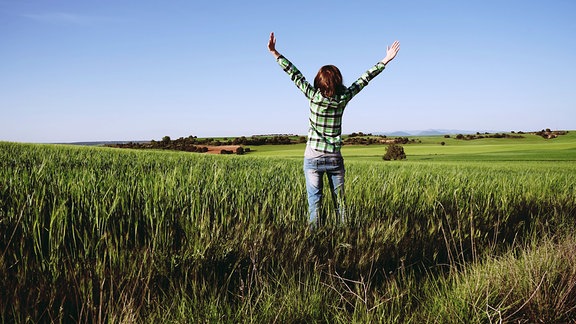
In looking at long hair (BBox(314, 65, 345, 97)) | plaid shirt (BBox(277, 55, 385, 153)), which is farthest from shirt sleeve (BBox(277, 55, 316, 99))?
long hair (BBox(314, 65, 345, 97))

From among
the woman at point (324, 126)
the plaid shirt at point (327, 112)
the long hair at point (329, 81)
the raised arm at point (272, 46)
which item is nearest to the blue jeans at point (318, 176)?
the woman at point (324, 126)

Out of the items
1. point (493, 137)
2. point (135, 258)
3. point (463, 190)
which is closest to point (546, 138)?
point (493, 137)

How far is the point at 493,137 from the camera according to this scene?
4084 centimetres

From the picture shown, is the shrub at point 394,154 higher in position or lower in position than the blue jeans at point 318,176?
lower

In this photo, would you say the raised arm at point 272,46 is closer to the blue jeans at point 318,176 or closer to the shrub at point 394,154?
the blue jeans at point 318,176

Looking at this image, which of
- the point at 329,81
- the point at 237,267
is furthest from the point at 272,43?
the point at 237,267

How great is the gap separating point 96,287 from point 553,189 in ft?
25.6

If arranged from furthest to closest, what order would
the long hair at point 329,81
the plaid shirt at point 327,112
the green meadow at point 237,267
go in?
the plaid shirt at point 327,112
the long hair at point 329,81
the green meadow at point 237,267

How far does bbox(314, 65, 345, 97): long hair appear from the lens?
4.04 meters

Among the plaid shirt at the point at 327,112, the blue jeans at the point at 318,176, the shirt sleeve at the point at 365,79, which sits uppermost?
the shirt sleeve at the point at 365,79

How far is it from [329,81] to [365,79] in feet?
1.57

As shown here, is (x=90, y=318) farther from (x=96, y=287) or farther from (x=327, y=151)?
(x=327, y=151)

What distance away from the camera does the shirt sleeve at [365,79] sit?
418cm

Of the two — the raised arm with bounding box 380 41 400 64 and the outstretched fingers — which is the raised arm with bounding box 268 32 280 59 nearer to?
the outstretched fingers
